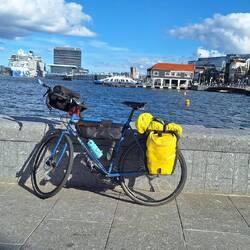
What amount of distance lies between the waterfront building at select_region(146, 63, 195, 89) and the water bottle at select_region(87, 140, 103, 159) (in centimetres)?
14905

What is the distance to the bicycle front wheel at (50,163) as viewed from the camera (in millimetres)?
Answer: 5163

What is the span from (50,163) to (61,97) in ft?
2.99

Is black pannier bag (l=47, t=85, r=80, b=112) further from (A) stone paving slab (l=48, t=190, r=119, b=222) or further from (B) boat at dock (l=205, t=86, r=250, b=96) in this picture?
(B) boat at dock (l=205, t=86, r=250, b=96)

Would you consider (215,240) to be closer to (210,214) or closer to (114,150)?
(210,214)

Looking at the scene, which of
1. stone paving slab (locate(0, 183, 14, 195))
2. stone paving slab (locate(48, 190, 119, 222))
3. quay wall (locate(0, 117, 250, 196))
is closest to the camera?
stone paving slab (locate(48, 190, 119, 222))

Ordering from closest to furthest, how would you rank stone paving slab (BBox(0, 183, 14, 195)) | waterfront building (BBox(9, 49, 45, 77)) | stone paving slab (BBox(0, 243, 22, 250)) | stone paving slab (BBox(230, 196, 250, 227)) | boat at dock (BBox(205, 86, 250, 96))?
stone paving slab (BBox(0, 243, 22, 250))
stone paving slab (BBox(230, 196, 250, 227))
stone paving slab (BBox(0, 183, 14, 195))
boat at dock (BBox(205, 86, 250, 96))
waterfront building (BBox(9, 49, 45, 77))

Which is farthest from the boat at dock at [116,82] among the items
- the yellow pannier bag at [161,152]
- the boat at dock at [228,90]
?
the yellow pannier bag at [161,152]

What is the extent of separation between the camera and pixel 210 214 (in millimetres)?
4773

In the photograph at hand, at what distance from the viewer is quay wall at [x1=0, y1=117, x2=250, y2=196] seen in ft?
17.9

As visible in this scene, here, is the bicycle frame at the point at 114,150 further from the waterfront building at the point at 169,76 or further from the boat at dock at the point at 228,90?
the waterfront building at the point at 169,76

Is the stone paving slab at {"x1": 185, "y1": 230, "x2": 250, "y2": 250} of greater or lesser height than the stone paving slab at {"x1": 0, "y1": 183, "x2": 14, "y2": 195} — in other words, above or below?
above

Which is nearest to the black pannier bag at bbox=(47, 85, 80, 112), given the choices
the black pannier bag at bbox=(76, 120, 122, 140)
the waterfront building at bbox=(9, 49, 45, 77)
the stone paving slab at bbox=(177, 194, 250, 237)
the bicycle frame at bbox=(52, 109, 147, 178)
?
the bicycle frame at bbox=(52, 109, 147, 178)

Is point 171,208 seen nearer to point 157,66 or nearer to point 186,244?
point 186,244

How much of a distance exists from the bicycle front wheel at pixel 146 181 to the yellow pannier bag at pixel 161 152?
8.3 inches
